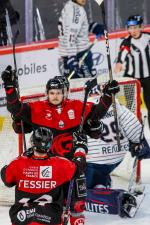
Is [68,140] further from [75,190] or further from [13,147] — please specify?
[13,147]

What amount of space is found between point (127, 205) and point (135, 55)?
2.78 metres

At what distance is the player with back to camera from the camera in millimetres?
5977

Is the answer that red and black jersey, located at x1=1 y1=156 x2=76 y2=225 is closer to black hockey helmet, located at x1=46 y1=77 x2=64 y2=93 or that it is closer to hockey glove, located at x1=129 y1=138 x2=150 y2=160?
black hockey helmet, located at x1=46 y1=77 x2=64 y2=93

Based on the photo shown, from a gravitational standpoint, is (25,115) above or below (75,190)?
above

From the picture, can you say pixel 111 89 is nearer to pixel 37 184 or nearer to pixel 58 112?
pixel 58 112

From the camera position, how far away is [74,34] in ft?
32.2

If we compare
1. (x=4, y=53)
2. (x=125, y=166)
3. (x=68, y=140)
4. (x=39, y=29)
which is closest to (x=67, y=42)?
(x=39, y=29)

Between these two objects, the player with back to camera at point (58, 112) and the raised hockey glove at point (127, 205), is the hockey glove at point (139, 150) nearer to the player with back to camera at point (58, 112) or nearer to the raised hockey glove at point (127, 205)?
the raised hockey glove at point (127, 205)

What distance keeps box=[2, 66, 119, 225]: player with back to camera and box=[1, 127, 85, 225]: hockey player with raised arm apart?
31.4 inches

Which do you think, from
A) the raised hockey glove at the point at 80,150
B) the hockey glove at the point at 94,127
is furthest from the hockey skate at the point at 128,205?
the raised hockey glove at the point at 80,150

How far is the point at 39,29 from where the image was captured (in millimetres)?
9773

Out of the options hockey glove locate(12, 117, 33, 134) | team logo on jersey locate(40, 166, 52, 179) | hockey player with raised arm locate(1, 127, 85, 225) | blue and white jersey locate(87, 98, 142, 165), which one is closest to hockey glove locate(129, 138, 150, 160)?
blue and white jersey locate(87, 98, 142, 165)

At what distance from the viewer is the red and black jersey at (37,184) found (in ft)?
16.7

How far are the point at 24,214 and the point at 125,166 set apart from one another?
2696 mm
